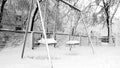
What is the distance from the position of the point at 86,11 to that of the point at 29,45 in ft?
20.6

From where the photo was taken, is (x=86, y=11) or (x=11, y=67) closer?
(x=11, y=67)

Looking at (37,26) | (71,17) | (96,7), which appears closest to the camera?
(96,7)

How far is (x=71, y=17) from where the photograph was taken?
11.2 m

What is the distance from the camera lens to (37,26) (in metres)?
15.8

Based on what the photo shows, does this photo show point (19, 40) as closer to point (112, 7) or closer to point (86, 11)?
point (86, 11)

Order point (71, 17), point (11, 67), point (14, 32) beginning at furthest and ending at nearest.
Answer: point (71, 17) → point (14, 32) → point (11, 67)

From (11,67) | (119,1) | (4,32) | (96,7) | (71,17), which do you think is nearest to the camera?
(11,67)

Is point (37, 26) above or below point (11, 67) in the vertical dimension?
above

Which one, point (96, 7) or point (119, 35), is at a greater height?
point (96, 7)

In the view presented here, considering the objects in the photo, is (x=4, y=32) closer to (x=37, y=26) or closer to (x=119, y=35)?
(x=119, y=35)

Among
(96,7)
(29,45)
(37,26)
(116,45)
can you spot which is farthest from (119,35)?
(37,26)

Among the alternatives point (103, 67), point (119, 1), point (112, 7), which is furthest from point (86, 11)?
point (103, 67)

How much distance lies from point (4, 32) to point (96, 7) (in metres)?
7.73

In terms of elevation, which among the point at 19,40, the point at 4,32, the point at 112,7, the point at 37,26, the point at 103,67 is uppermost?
the point at 112,7
